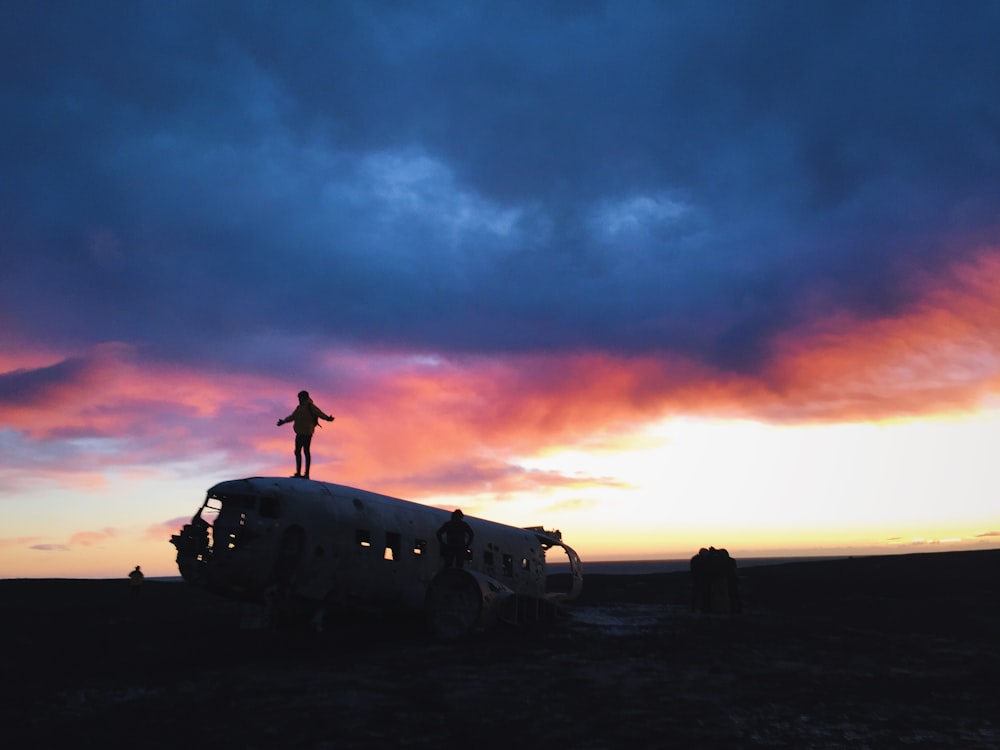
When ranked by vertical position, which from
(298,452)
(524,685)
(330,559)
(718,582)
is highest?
(298,452)

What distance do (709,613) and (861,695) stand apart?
16851 millimetres

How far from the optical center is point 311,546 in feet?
60.0

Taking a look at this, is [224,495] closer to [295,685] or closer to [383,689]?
[295,685]

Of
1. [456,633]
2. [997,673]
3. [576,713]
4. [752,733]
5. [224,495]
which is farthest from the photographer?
[456,633]

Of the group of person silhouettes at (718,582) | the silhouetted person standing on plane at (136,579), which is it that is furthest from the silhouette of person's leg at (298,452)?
the silhouetted person standing on plane at (136,579)

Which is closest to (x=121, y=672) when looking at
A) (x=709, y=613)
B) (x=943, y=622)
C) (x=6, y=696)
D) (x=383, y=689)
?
(x=6, y=696)

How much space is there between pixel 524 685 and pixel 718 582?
17927 mm

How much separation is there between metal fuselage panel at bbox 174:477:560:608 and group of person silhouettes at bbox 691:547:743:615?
1276cm

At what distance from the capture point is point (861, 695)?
12.7 m

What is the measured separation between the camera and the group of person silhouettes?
2874cm

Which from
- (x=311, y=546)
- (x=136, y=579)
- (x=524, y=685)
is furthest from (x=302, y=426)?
(x=136, y=579)

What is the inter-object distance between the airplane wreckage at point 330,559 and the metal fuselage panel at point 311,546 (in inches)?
1.0

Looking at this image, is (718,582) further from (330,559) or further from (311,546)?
(311,546)

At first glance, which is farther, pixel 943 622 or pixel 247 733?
pixel 943 622
